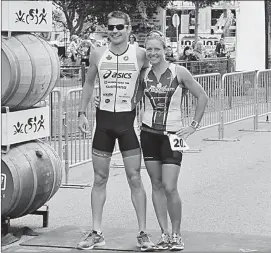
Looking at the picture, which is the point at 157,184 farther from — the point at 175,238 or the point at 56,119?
the point at 56,119

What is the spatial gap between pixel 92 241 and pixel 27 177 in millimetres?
872

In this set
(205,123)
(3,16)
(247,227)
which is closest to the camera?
(3,16)

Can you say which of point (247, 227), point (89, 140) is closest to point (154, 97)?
point (247, 227)

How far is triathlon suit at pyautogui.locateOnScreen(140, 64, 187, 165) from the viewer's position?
761 centimetres

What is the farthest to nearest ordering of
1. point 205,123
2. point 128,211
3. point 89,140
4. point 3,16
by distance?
point 205,123 → point 89,140 → point 128,211 → point 3,16

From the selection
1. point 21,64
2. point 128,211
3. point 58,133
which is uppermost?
point 21,64

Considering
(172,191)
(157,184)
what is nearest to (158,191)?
(157,184)

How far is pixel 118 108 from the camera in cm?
771

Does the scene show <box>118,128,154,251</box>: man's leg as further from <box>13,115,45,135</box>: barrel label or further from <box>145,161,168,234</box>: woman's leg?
<box>13,115,45,135</box>: barrel label

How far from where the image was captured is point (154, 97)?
763cm

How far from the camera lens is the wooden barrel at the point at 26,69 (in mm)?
7738

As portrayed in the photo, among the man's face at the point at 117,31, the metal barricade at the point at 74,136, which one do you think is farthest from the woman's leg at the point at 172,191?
the metal barricade at the point at 74,136

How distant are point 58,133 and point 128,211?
2168mm

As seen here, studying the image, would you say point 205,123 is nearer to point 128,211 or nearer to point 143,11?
point 128,211
